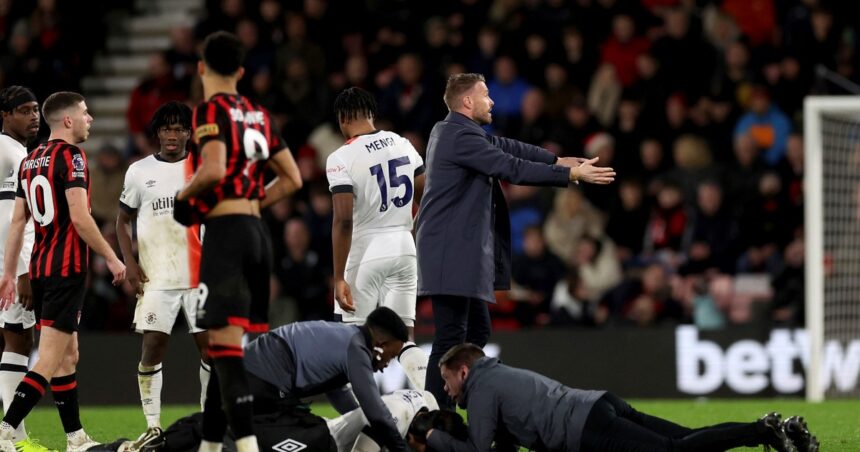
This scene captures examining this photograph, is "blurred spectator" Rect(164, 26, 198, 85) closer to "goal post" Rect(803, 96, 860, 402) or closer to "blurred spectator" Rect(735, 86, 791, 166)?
"blurred spectator" Rect(735, 86, 791, 166)

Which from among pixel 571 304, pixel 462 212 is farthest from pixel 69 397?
pixel 571 304

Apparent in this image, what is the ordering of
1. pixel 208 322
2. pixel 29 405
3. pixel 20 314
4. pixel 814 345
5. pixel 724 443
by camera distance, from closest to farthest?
pixel 208 322 < pixel 724 443 < pixel 29 405 < pixel 20 314 < pixel 814 345

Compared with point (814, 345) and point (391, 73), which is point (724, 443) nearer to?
point (814, 345)

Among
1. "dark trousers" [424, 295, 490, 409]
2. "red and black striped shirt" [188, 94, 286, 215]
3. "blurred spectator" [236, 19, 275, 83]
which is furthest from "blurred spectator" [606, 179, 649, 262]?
"red and black striped shirt" [188, 94, 286, 215]

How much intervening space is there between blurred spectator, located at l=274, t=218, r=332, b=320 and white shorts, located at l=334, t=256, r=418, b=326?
17.5ft

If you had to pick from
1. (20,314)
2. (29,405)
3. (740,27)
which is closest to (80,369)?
(20,314)

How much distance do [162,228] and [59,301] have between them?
1213 millimetres

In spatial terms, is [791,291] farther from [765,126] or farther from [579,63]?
[579,63]

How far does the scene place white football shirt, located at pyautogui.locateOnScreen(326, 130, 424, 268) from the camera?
330 inches

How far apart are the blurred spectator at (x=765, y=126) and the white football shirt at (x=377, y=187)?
685 centimetres

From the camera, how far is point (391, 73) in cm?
1587

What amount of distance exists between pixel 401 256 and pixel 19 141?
2.54 m

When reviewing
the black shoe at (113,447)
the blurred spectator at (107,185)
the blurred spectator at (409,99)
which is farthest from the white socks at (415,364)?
Result: the blurred spectator at (107,185)

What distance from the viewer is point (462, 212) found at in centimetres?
798
